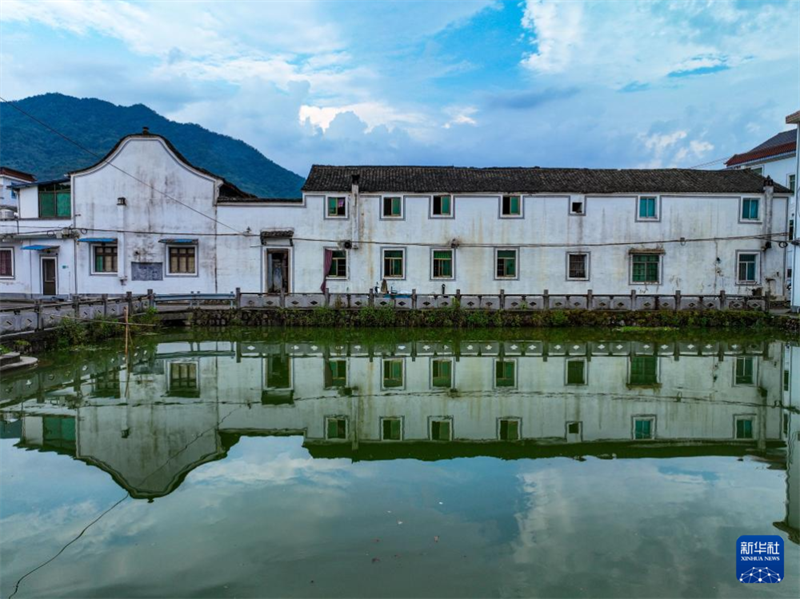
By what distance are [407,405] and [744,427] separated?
17.8ft

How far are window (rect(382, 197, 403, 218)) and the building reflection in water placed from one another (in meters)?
8.50

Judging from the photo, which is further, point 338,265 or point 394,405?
point 338,265

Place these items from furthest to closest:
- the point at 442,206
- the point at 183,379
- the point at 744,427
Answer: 1. the point at 442,206
2. the point at 183,379
3. the point at 744,427

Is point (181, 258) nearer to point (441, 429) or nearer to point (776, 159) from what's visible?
point (441, 429)

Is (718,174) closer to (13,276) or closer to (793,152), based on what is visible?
(793,152)

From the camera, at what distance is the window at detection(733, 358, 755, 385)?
12.9 meters

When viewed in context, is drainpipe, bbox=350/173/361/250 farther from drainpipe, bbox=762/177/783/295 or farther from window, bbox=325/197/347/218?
drainpipe, bbox=762/177/783/295

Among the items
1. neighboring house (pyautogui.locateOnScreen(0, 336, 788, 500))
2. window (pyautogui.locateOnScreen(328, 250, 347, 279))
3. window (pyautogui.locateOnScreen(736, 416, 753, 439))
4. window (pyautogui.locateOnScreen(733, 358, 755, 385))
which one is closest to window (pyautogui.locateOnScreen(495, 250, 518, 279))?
window (pyautogui.locateOnScreen(328, 250, 347, 279))

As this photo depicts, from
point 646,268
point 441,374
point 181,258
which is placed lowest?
point 441,374

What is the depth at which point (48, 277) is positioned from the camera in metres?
A: 24.8

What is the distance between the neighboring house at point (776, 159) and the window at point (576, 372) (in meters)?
19.6

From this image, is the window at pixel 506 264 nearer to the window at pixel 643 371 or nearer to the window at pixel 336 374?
the window at pixel 643 371

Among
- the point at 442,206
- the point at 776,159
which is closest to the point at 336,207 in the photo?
the point at 442,206

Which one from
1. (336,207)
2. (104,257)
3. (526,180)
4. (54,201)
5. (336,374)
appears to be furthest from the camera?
(54,201)
